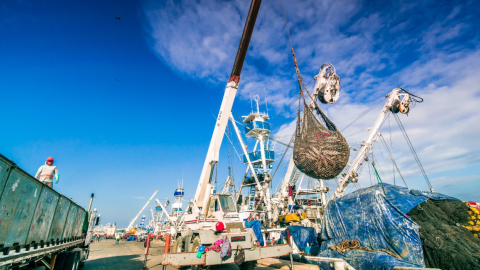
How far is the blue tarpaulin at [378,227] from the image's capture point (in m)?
7.54

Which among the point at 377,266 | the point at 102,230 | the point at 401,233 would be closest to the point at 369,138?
the point at 401,233

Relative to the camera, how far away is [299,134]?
964 cm

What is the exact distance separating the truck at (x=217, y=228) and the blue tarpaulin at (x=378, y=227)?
3.38 metres

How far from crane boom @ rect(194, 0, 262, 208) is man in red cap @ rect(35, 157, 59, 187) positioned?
547 cm

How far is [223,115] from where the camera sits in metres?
11.4

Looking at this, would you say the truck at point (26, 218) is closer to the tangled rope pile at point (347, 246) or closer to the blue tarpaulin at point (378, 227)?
the blue tarpaulin at point (378, 227)

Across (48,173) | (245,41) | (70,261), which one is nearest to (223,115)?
(245,41)

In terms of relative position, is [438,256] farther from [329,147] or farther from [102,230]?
[102,230]

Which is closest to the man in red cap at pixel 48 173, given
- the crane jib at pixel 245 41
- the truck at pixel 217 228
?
the truck at pixel 217 228

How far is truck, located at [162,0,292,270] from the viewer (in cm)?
584

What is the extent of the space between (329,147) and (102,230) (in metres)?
61.0

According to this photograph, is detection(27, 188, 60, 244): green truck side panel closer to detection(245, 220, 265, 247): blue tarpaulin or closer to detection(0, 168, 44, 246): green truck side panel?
detection(0, 168, 44, 246): green truck side panel

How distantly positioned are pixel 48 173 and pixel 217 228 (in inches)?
207

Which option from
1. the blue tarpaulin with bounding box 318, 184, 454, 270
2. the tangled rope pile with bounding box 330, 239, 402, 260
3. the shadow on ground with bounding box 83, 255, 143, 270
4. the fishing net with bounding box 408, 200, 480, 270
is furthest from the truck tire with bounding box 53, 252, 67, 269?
the fishing net with bounding box 408, 200, 480, 270
